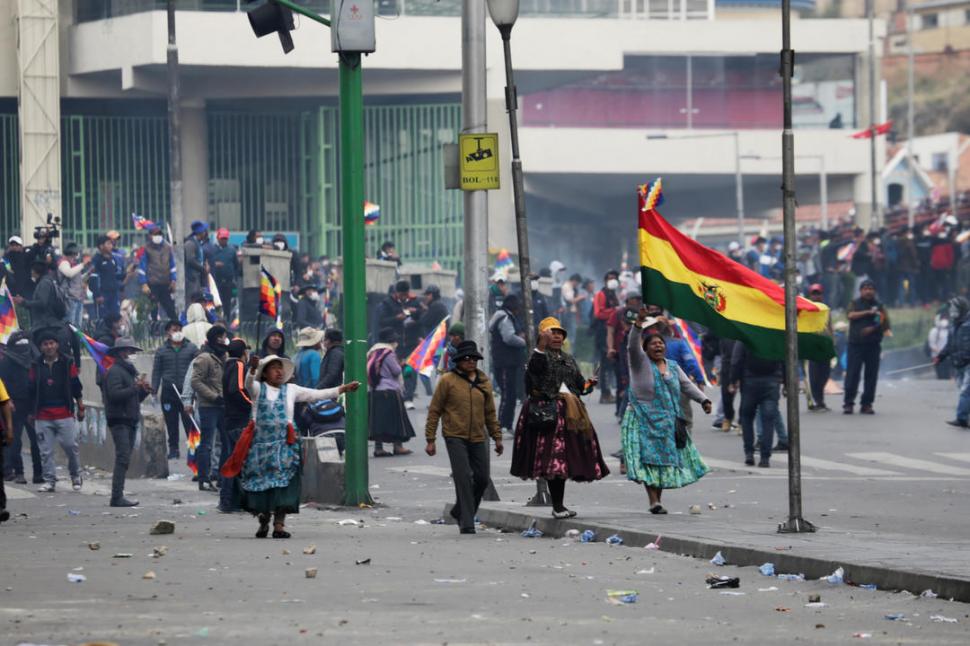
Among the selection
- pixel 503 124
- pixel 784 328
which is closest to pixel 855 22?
pixel 503 124

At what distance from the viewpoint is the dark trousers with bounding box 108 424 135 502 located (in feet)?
61.2

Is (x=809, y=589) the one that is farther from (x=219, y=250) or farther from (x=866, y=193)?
(x=866, y=193)

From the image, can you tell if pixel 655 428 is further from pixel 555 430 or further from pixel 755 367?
pixel 755 367

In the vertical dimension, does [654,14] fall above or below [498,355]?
above

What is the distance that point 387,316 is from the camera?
2875 centimetres

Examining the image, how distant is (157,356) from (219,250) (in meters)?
10.4

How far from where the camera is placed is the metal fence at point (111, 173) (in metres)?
47.7

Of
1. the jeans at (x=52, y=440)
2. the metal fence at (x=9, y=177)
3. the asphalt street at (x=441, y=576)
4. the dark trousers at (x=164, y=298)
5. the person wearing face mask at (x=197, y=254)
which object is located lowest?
the asphalt street at (x=441, y=576)

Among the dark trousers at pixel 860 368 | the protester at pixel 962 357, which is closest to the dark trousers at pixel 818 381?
the dark trousers at pixel 860 368

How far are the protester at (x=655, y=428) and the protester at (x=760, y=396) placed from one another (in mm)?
4429

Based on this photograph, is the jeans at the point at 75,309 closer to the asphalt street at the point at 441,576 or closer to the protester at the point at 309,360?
the protester at the point at 309,360

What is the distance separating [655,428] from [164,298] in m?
18.2

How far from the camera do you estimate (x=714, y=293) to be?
14969 millimetres

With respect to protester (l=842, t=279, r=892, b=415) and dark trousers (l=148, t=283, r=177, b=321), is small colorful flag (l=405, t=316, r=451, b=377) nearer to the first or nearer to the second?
protester (l=842, t=279, r=892, b=415)
